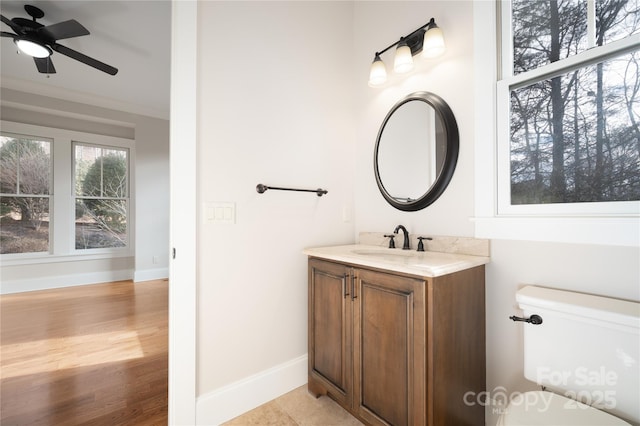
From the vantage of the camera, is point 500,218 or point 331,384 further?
point 331,384

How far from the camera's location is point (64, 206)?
409 cm

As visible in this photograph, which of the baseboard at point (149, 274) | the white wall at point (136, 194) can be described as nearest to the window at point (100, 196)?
the white wall at point (136, 194)

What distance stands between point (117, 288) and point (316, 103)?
412 cm

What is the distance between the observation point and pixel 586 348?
98 cm

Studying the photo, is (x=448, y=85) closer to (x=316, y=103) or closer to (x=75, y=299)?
(x=316, y=103)

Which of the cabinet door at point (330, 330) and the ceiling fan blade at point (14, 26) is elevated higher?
the ceiling fan blade at point (14, 26)

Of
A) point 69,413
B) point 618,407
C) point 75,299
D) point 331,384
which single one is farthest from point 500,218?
point 75,299

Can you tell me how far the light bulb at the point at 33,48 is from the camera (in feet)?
7.57

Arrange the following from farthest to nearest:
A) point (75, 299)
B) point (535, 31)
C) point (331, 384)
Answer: point (75, 299) → point (331, 384) → point (535, 31)

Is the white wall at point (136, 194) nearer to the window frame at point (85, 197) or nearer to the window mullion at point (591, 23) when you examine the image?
the window frame at point (85, 197)

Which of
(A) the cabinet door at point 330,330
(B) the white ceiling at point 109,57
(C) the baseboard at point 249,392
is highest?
(B) the white ceiling at point 109,57

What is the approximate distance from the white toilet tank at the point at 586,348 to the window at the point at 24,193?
18.5ft

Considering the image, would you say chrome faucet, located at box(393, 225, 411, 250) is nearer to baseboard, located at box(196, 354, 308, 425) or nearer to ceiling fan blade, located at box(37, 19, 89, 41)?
baseboard, located at box(196, 354, 308, 425)

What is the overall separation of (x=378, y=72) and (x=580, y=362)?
1.76 meters
